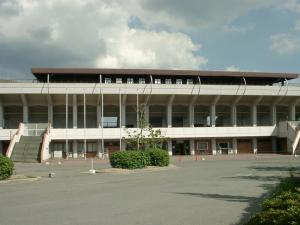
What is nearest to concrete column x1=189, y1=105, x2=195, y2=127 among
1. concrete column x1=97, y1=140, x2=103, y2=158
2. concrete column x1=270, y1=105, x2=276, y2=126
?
concrete column x1=270, y1=105, x2=276, y2=126

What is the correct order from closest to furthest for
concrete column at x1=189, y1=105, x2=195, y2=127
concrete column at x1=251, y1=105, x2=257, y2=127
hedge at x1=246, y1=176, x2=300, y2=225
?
hedge at x1=246, y1=176, x2=300, y2=225, concrete column at x1=189, y1=105, x2=195, y2=127, concrete column at x1=251, y1=105, x2=257, y2=127

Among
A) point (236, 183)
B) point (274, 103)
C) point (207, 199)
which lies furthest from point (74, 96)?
point (207, 199)

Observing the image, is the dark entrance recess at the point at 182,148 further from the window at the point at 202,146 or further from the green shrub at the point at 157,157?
the green shrub at the point at 157,157

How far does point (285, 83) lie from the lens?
58.6 metres

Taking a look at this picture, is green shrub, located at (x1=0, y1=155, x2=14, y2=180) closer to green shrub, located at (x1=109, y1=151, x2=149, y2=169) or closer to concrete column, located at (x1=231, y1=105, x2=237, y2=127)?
green shrub, located at (x1=109, y1=151, x2=149, y2=169)

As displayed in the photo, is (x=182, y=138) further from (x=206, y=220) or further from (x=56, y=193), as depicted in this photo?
(x=206, y=220)

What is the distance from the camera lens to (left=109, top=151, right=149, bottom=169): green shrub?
2816 cm

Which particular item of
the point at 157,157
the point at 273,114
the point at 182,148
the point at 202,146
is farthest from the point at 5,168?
the point at 273,114

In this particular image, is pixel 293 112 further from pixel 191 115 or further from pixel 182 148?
pixel 182 148

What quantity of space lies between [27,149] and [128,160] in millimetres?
18590

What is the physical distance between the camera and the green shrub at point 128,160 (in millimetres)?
28156

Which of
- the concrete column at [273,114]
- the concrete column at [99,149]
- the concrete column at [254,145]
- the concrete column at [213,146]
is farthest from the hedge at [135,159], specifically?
the concrete column at [273,114]

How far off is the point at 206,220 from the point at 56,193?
7508 millimetres

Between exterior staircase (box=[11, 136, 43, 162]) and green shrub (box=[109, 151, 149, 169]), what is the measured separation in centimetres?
1564
